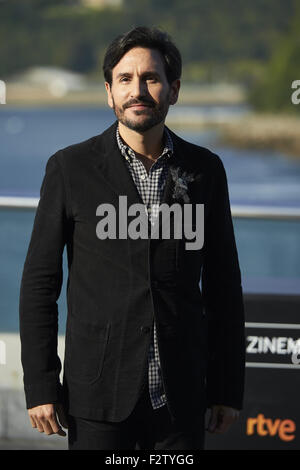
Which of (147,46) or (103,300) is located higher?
(147,46)

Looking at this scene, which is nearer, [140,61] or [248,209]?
[140,61]

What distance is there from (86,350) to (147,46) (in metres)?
0.72

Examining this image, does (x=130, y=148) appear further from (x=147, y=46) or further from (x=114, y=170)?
(x=147, y=46)

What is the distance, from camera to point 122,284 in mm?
2027

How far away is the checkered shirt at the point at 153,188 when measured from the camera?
6.72ft

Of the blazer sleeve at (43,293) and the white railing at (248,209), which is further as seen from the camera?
the white railing at (248,209)

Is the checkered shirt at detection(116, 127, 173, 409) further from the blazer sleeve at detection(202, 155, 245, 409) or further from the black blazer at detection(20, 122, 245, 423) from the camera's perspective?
the blazer sleeve at detection(202, 155, 245, 409)

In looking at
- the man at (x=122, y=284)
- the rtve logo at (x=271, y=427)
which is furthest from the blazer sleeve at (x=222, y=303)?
the rtve logo at (x=271, y=427)

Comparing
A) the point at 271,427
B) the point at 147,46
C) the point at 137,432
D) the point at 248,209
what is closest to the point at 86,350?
the point at 137,432

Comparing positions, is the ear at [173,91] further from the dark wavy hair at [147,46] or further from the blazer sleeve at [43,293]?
the blazer sleeve at [43,293]

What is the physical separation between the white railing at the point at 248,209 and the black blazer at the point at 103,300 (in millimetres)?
1640

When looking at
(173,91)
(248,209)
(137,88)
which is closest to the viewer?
(137,88)

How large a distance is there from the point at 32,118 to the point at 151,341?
3107 cm

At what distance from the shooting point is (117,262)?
6.66 ft
